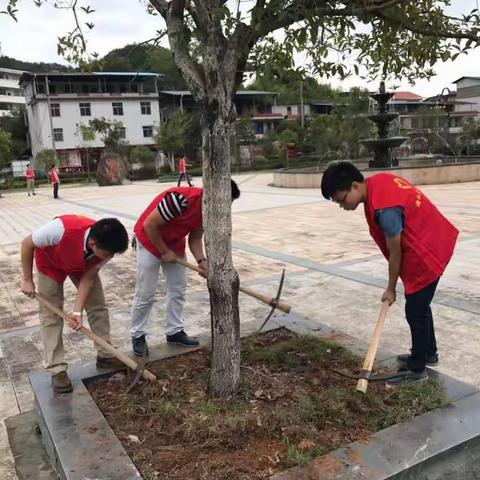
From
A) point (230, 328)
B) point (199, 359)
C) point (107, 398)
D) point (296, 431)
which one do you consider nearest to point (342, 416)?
point (296, 431)

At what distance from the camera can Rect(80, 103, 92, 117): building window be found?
150 ft

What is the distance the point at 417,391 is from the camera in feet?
9.07

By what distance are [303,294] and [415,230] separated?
9.12 feet

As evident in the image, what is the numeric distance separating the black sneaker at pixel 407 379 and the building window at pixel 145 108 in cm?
4811

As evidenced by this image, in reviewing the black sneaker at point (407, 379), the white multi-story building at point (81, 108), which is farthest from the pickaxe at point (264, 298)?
the white multi-story building at point (81, 108)

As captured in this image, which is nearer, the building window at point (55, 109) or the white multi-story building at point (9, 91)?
the building window at point (55, 109)

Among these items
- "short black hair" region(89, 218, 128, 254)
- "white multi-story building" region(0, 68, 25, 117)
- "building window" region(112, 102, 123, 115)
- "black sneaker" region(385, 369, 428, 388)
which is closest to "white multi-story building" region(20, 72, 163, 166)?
"building window" region(112, 102, 123, 115)

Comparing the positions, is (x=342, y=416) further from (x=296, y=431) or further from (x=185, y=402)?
(x=185, y=402)

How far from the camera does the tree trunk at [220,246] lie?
104 inches

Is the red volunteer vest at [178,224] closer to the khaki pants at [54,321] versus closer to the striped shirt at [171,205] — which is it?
the striped shirt at [171,205]

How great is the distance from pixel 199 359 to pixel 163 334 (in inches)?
46.1

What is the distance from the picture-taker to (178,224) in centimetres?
364

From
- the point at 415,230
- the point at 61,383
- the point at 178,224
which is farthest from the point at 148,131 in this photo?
the point at 415,230

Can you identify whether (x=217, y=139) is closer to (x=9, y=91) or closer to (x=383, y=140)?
(x=383, y=140)
